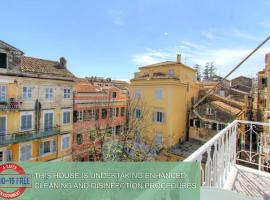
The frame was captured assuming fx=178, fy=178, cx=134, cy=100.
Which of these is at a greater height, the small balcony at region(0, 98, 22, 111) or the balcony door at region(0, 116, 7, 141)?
the small balcony at region(0, 98, 22, 111)

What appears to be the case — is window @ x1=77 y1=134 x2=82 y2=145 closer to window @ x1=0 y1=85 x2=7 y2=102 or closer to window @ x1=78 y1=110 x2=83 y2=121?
window @ x1=78 y1=110 x2=83 y2=121

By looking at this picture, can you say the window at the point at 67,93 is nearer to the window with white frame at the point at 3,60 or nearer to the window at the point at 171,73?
the window with white frame at the point at 3,60

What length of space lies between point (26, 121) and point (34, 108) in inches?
42.3

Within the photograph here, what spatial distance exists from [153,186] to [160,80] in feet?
55.5

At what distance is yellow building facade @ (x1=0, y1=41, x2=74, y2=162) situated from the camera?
1202cm

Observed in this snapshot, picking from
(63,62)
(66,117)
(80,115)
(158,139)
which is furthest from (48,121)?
(158,139)

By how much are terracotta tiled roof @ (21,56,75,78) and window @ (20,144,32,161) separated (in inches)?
219

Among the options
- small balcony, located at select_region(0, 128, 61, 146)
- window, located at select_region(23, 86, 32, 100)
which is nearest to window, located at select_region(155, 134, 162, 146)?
small balcony, located at select_region(0, 128, 61, 146)

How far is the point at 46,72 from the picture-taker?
14.1 metres

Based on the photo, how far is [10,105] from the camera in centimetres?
1196

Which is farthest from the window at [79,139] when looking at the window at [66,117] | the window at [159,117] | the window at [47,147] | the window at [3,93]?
the window at [159,117]

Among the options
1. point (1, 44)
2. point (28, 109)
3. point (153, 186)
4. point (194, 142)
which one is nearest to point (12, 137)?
point (28, 109)

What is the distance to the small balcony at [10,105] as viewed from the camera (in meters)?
11.7

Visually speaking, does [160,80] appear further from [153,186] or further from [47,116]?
[153,186]
